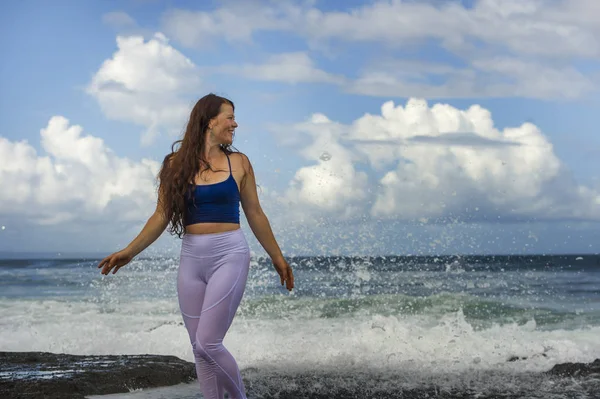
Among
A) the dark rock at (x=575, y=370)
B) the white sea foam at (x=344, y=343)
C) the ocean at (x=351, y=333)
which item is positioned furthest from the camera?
the white sea foam at (x=344, y=343)

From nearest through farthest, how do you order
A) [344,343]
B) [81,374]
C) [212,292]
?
[212,292] < [81,374] < [344,343]

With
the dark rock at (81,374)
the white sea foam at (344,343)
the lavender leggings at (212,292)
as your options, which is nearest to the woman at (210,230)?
the lavender leggings at (212,292)

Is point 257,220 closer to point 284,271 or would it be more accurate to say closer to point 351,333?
point 284,271

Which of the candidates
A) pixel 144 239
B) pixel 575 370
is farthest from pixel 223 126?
pixel 575 370

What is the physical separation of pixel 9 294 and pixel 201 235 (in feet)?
79.6

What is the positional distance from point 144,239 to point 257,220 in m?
0.66

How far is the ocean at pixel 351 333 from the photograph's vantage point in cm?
777

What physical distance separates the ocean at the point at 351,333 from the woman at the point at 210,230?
7.87 ft

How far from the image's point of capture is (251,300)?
18328 mm

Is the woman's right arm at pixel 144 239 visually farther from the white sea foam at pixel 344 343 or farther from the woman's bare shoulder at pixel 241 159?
the white sea foam at pixel 344 343

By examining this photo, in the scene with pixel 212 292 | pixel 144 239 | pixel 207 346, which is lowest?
pixel 207 346

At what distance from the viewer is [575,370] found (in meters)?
8.07

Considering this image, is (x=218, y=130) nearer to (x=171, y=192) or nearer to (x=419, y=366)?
(x=171, y=192)

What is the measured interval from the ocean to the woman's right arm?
2.51 metres
